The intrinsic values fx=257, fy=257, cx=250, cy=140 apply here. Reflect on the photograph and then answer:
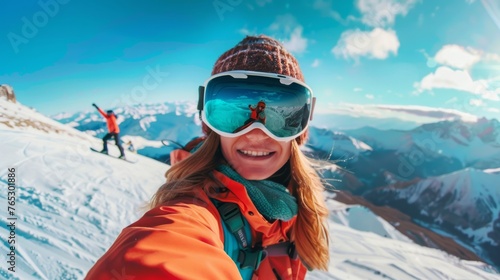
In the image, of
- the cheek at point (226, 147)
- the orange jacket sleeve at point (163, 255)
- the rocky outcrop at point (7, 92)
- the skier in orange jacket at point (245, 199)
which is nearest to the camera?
the orange jacket sleeve at point (163, 255)

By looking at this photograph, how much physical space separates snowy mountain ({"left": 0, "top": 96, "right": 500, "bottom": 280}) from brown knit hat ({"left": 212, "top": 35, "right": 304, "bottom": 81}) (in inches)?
50.5

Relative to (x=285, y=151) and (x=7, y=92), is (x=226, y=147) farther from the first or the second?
(x=7, y=92)

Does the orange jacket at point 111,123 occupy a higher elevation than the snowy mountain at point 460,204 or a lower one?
higher

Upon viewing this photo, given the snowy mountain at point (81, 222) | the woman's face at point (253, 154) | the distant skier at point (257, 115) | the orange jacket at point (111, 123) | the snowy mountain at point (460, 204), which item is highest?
the distant skier at point (257, 115)

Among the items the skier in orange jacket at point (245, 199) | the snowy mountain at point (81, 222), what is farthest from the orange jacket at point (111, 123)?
the skier in orange jacket at point (245, 199)

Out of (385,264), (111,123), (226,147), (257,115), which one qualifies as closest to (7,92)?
(111,123)

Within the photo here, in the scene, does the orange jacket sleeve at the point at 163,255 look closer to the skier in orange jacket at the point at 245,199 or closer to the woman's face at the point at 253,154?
the skier in orange jacket at the point at 245,199

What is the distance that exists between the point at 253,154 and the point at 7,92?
27732mm

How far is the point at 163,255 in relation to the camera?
739 millimetres

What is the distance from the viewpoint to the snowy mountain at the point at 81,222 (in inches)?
104

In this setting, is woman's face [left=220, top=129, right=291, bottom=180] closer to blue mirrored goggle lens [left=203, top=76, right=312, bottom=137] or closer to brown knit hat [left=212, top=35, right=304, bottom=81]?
blue mirrored goggle lens [left=203, top=76, right=312, bottom=137]

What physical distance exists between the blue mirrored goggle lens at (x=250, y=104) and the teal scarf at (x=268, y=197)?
315mm

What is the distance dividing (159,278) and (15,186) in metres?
4.76

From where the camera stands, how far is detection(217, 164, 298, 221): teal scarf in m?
1.55
